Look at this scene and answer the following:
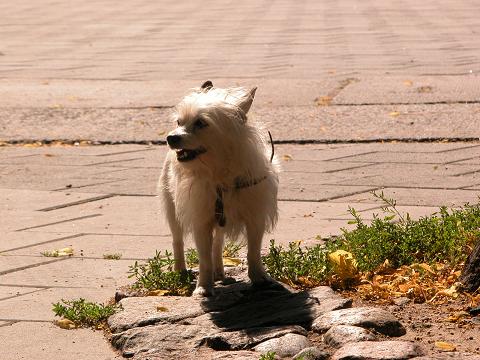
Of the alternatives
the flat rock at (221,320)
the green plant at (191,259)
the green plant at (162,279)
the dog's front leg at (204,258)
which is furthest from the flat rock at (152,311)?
the green plant at (191,259)

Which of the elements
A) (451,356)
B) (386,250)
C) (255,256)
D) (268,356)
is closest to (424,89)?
(386,250)

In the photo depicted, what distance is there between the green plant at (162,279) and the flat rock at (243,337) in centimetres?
92

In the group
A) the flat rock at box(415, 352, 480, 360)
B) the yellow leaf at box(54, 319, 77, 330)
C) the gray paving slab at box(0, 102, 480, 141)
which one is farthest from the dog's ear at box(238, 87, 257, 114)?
the gray paving slab at box(0, 102, 480, 141)

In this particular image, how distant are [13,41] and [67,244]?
11.7 meters

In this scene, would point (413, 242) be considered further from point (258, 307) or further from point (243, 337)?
point (243, 337)

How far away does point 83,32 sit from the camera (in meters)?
19.1

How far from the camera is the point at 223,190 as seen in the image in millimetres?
5305

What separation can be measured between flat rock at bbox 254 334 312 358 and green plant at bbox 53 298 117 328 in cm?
94

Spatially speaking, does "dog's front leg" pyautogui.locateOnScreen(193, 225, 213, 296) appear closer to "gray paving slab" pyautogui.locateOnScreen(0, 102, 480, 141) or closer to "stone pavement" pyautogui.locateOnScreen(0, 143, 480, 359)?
"stone pavement" pyautogui.locateOnScreen(0, 143, 480, 359)

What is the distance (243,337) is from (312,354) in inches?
17.2

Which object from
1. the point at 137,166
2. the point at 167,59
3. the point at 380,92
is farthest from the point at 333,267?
the point at 167,59

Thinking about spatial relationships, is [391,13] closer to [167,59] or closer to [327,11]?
[327,11]

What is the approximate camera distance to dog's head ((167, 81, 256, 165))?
16.8ft

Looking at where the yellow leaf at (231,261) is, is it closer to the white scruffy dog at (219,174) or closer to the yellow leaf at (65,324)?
the white scruffy dog at (219,174)
